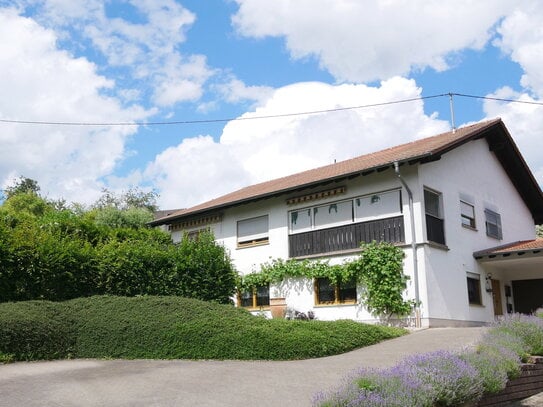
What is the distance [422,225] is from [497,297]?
6438 millimetres

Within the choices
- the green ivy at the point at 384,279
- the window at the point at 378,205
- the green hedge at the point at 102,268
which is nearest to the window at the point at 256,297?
the green hedge at the point at 102,268

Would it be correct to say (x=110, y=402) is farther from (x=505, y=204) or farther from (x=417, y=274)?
(x=505, y=204)

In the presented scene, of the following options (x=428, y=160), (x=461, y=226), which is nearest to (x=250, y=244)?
(x=461, y=226)

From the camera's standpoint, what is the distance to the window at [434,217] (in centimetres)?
1784

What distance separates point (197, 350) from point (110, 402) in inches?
165

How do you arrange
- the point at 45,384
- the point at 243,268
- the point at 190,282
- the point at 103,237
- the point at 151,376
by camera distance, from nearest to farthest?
the point at 45,384, the point at 151,376, the point at 190,282, the point at 243,268, the point at 103,237

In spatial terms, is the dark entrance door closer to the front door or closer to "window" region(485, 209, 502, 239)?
the front door

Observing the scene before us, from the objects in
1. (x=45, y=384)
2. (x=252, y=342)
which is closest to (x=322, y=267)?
(x=252, y=342)

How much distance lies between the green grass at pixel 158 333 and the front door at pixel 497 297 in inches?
400

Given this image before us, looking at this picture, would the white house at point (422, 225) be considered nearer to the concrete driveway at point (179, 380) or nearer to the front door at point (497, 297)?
the front door at point (497, 297)

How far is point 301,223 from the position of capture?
69.2 feet

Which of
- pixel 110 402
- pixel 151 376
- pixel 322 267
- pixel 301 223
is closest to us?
pixel 110 402

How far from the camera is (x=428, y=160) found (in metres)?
17.6

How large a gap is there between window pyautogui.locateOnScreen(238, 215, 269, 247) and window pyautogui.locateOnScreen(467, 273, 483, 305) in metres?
7.47
